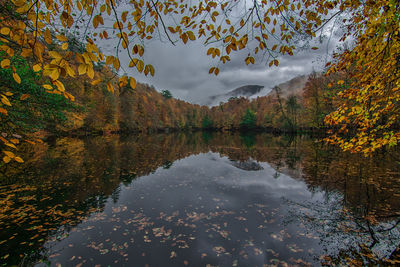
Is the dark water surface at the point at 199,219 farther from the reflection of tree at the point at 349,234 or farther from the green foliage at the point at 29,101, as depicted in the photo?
the green foliage at the point at 29,101

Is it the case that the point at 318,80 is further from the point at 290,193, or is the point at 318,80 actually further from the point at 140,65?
the point at 140,65

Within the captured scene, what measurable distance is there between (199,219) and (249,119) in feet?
257

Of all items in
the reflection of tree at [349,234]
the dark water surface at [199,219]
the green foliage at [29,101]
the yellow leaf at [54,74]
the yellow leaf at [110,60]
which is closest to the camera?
the yellow leaf at [54,74]

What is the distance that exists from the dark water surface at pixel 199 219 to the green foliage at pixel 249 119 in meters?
72.1

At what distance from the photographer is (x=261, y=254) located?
13.5 ft

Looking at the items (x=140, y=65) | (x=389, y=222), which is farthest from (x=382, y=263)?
(x=140, y=65)

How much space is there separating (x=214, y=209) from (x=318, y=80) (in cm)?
3103

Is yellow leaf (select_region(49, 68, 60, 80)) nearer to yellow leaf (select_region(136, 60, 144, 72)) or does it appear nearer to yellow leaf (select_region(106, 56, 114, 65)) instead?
yellow leaf (select_region(106, 56, 114, 65))

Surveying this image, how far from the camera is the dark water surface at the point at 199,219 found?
161 inches

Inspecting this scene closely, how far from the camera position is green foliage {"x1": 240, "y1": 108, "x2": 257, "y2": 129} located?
3142 inches

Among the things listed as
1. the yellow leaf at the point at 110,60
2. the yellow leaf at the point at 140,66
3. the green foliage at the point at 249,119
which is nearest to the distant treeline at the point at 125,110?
the green foliage at the point at 249,119


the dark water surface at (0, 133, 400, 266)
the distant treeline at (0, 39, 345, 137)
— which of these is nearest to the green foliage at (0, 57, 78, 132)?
the distant treeline at (0, 39, 345, 137)

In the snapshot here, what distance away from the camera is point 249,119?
79.7m

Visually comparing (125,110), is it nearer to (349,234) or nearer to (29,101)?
(29,101)
